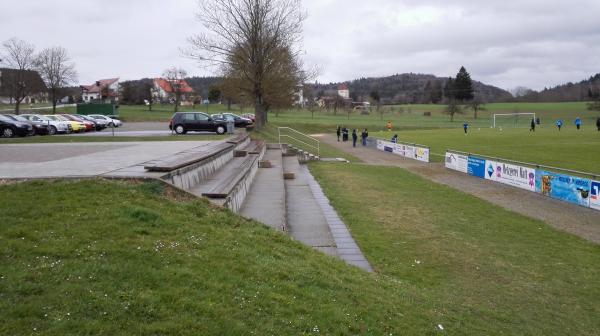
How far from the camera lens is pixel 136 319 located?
4125mm

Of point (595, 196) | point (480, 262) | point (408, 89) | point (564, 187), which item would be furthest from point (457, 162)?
point (408, 89)

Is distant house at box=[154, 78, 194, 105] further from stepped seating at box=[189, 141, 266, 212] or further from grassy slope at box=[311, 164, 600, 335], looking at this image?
grassy slope at box=[311, 164, 600, 335]

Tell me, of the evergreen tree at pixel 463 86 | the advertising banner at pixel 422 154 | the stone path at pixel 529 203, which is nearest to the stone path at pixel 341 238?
the stone path at pixel 529 203

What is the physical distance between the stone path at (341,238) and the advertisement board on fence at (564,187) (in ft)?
28.4

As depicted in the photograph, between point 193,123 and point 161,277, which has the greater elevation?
point 193,123

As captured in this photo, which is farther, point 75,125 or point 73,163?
point 75,125

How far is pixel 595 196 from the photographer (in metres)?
15.8

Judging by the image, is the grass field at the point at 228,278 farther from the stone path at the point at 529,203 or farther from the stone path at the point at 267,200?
the stone path at the point at 529,203

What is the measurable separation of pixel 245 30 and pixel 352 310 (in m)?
36.5

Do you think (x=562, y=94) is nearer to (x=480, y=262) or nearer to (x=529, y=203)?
(x=529, y=203)

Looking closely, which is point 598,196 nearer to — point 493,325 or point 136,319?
point 493,325

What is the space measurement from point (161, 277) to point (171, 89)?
323 ft

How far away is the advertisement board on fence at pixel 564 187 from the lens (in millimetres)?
16406

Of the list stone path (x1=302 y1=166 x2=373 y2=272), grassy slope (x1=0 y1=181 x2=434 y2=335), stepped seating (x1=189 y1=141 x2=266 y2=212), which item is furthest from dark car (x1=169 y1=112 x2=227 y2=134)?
grassy slope (x1=0 y1=181 x2=434 y2=335)
